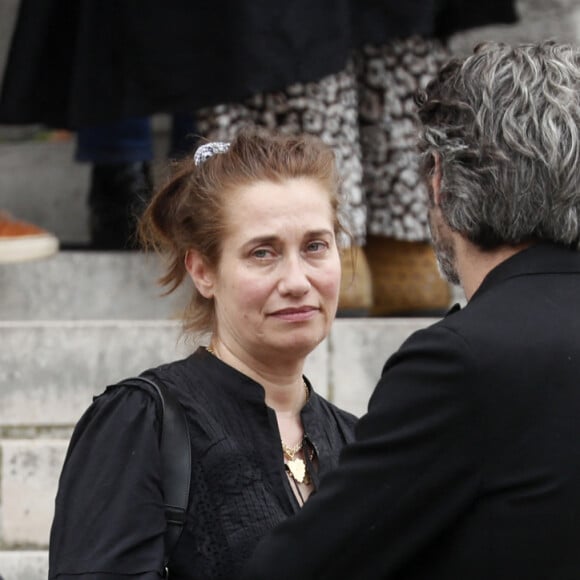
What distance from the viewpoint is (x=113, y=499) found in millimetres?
1972

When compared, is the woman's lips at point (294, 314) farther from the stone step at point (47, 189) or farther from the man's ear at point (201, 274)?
the stone step at point (47, 189)

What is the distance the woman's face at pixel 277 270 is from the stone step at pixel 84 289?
217 cm

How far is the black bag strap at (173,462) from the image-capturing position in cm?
198

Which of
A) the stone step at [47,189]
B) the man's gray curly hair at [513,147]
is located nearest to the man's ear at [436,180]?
the man's gray curly hair at [513,147]

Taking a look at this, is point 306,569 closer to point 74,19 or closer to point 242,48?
point 242,48

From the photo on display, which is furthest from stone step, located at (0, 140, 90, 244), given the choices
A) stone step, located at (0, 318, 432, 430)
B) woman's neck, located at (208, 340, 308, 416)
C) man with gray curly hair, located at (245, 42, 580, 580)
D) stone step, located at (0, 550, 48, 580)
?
man with gray curly hair, located at (245, 42, 580, 580)

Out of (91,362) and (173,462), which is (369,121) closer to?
(91,362)

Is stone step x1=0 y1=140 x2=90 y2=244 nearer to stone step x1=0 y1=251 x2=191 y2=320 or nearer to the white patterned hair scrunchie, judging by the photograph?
stone step x1=0 y1=251 x2=191 y2=320

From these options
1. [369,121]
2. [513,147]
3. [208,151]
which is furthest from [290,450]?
[369,121]

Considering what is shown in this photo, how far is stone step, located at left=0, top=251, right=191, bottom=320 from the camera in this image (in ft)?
14.4

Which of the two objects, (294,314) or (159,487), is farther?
(294,314)

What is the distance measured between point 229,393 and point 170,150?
2.76 m

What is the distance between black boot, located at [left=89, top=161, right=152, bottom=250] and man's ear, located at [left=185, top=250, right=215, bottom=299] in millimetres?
2407

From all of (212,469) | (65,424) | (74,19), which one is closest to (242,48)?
(74,19)
